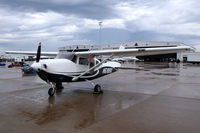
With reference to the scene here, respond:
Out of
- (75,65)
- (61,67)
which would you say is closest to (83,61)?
(75,65)

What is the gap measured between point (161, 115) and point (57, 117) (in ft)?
10.2

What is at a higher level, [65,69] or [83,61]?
[83,61]

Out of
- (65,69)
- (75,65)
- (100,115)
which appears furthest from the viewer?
(75,65)

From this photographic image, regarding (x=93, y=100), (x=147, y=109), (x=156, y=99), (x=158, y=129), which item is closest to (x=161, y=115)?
(x=147, y=109)

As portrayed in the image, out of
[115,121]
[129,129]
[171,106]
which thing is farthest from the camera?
[171,106]

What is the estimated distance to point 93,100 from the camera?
273 inches

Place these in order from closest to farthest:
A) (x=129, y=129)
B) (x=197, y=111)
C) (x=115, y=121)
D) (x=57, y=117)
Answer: (x=129, y=129), (x=115, y=121), (x=57, y=117), (x=197, y=111)

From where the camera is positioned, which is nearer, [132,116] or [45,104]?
[132,116]

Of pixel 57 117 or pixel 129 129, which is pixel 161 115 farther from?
pixel 57 117

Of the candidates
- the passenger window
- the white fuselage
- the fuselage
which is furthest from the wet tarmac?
the passenger window

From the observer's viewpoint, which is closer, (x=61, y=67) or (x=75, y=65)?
(x=61, y=67)

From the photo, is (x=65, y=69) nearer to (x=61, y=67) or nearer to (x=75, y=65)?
(x=61, y=67)

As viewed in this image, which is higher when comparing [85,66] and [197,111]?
[85,66]

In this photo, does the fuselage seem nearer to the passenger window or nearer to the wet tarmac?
the passenger window
